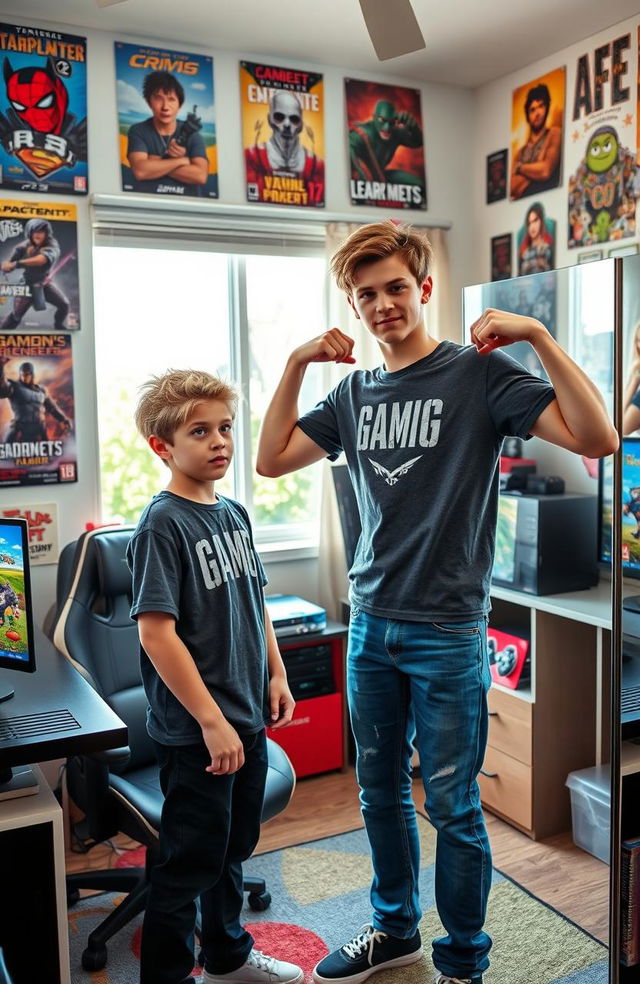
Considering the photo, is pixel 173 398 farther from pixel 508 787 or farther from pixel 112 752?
pixel 508 787

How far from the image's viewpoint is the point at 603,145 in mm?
2906

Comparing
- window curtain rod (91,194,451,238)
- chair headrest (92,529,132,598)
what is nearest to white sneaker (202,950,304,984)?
chair headrest (92,529,132,598)

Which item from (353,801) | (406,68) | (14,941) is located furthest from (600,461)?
(14,941)

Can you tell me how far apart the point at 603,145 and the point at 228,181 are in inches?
50.7

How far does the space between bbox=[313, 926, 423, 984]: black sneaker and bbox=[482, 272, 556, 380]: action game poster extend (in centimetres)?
163

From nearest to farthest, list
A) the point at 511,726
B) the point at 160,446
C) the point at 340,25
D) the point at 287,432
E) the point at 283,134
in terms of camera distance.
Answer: the point at 160,446, the point at 287,432, the point at 511,726, the point at 340,25, the point at 283,134

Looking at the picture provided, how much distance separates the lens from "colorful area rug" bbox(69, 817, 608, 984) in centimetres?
200

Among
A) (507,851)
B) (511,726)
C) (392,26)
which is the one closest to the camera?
(392,26)

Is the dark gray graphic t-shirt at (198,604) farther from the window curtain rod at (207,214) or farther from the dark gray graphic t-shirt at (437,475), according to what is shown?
the window curtain rod at (207,214)

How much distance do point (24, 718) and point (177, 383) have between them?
712 mm

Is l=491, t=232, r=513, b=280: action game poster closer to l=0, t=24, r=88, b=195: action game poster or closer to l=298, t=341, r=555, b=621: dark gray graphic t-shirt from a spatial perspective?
l=0, t=24, r=88, b=195: action game poster

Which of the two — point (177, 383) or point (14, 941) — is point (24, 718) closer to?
point (14, 941)

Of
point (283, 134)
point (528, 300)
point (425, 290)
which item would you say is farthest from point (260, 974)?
point (283, 134)

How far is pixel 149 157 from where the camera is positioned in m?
2.90
